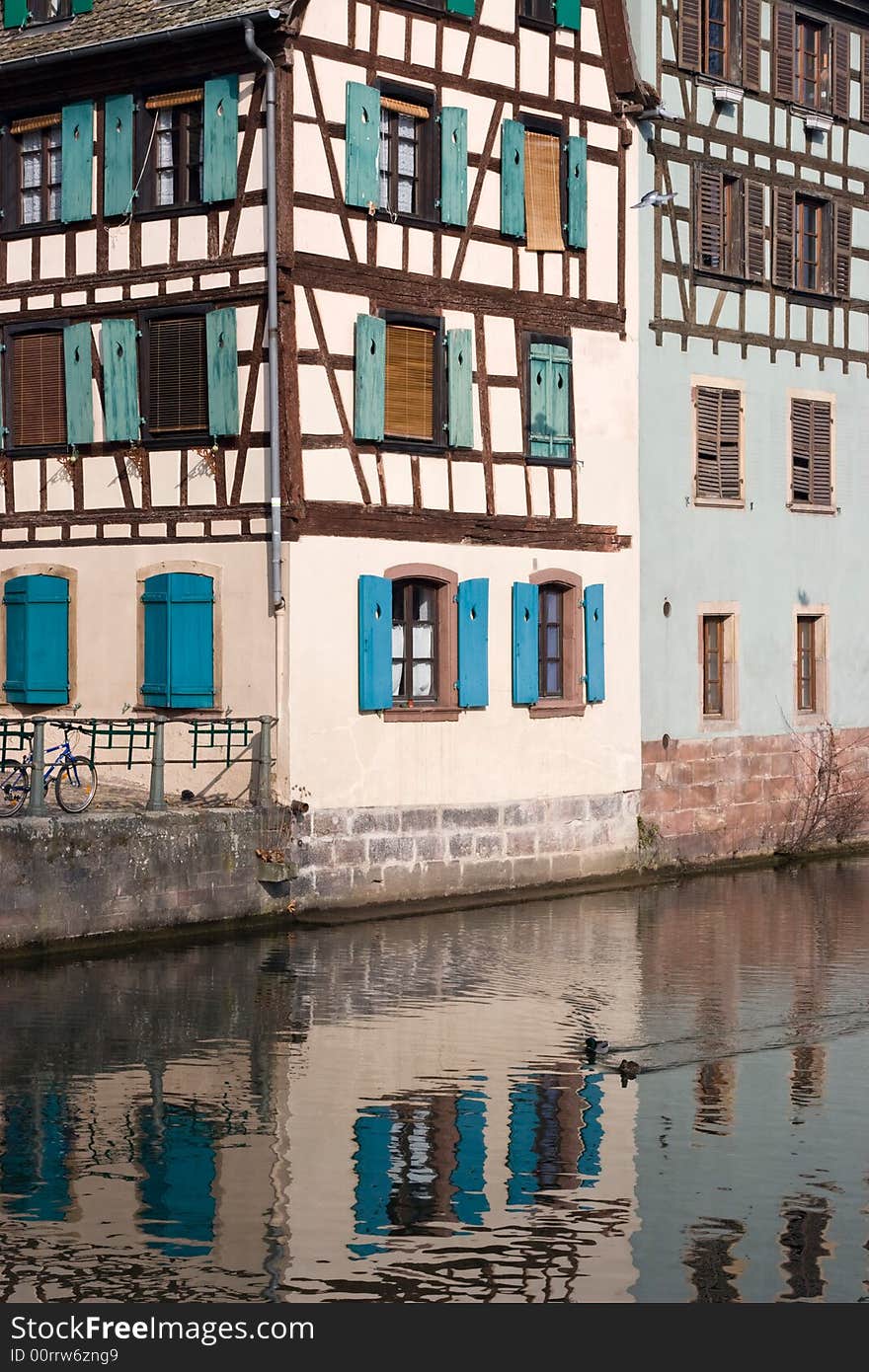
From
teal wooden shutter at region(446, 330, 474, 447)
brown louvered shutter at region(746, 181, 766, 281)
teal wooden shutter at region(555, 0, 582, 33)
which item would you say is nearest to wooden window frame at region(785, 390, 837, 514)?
brown louvered shutter at region(746, 181, 766, 281)

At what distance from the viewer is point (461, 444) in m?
25.2

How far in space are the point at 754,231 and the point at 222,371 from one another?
29.6 ft

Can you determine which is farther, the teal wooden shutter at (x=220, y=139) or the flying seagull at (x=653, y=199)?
the flying seagull at (x=653, y=199)

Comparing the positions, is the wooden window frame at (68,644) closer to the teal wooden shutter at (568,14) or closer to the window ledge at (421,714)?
the window ledge at (421,714)

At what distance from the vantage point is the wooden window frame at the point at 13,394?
25.2m

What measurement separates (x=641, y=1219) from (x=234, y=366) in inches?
545

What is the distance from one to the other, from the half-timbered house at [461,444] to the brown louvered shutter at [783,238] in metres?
3.31

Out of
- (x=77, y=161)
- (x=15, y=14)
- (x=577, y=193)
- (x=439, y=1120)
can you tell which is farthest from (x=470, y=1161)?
(x=15, y=14)

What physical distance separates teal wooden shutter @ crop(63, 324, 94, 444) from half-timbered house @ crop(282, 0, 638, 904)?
2.75 m

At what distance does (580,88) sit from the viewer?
26.8m

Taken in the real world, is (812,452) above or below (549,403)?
below

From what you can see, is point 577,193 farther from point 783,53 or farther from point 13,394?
point 13,394

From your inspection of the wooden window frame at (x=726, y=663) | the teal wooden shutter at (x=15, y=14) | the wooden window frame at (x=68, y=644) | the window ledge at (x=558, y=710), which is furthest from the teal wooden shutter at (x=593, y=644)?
the teal wooden shutter at (x=15, y=14)

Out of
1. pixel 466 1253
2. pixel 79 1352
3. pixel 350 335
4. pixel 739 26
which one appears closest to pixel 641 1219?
pixel 466 1253
